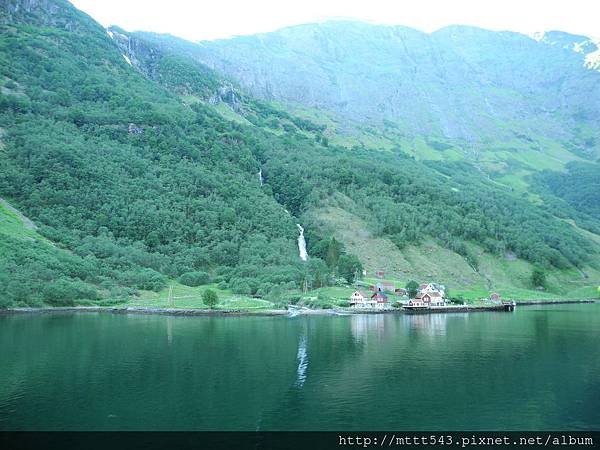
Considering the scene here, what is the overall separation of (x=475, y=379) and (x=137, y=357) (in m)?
39.6

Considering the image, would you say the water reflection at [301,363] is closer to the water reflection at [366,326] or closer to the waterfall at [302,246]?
the water reflection at [366,326]

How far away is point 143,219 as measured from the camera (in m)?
168

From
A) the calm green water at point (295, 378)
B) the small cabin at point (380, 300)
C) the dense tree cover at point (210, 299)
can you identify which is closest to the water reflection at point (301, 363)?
the calm green water at point (295, 378)

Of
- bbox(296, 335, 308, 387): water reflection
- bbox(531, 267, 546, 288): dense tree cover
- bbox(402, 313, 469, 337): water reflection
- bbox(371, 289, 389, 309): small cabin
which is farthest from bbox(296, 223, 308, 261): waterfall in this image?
bbox(296, 335, 308, 387): water reflection

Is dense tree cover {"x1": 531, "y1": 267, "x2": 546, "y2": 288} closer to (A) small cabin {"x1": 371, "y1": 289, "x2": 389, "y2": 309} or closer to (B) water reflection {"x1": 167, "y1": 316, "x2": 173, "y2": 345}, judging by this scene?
(A) small cabin {"x1": 371, "y1": 289, "x2": 389, "y2": 309}

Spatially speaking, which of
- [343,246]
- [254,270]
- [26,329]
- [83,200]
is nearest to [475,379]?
[26,329]

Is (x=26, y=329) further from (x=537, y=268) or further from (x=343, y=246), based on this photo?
(x=537, y=268)

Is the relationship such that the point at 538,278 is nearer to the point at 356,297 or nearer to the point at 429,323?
the point at 356,297

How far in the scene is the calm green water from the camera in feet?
138

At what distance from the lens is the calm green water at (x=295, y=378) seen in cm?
4219

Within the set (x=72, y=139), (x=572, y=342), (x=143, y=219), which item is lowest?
(x=572, y=342)

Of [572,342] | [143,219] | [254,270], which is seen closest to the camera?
[572,342]

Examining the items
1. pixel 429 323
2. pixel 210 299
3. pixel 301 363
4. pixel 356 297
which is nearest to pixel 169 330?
pixel 210 299
